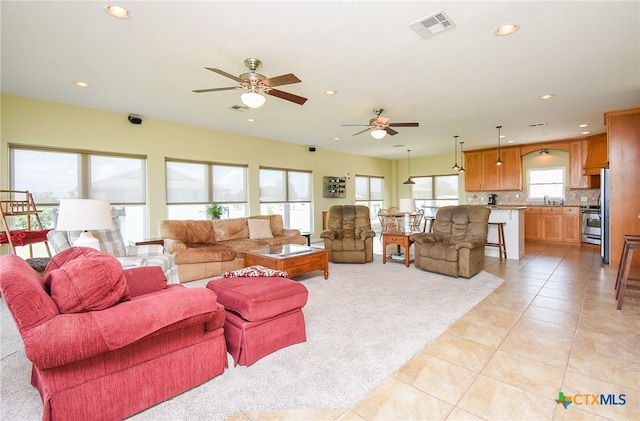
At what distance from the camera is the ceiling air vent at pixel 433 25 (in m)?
2.39

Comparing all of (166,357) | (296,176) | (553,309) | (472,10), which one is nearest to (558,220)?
(553,309)

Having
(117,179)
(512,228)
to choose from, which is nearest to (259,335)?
(117,179)

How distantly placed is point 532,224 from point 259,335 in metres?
8.34

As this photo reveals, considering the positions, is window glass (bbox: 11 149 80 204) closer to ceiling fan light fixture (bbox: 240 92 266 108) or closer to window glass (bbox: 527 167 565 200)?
ceiling fan light fixture (bbox: 240 92 266 108)

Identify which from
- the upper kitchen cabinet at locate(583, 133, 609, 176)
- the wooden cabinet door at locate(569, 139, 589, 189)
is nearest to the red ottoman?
the upper kitchen cabinet at locate(583, 133, 609, 176)

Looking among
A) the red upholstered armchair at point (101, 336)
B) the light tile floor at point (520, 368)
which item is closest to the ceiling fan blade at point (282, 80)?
the red upholstered armchair at point (101, 336)

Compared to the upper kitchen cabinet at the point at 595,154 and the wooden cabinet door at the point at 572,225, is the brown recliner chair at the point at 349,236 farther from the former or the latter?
the upper kitchen cabinet at the point at 595,154

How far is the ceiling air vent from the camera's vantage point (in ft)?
7.85

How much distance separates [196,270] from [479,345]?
380cm

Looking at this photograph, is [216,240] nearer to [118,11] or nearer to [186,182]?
[186,182]

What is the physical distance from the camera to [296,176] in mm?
7953

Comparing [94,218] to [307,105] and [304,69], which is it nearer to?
[304,69]

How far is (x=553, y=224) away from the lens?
7574 millimetres

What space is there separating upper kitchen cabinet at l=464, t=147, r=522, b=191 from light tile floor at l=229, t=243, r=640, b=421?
546 centimetres
